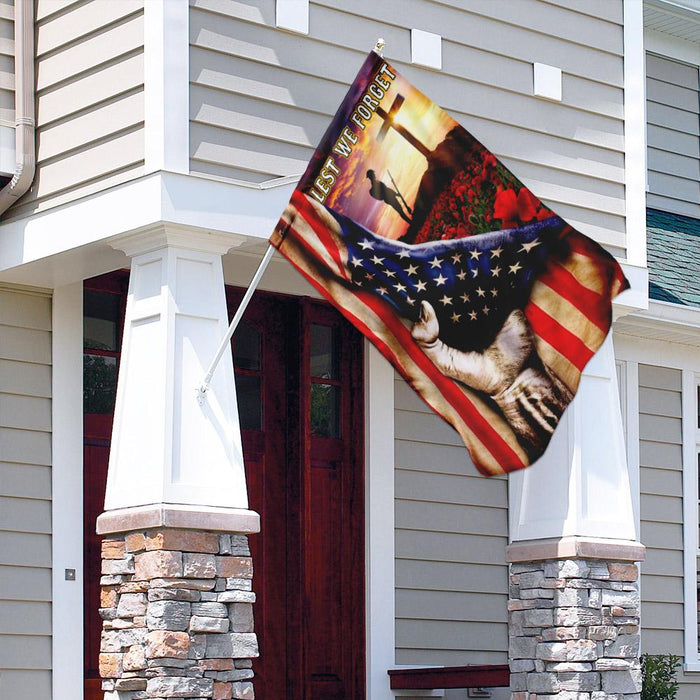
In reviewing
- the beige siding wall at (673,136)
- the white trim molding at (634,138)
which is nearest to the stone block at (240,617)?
the white trim molding at (634,138)

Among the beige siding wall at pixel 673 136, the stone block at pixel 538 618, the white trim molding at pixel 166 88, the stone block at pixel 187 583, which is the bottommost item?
the stone block at pixel 538 618

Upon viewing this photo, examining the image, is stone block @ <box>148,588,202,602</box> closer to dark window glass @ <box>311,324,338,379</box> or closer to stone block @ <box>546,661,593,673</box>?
stone block @ <box>546,661,593,673</box>

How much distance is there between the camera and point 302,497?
10.0 m

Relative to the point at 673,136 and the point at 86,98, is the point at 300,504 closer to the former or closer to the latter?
the point at 86,98

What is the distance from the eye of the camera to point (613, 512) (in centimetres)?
902

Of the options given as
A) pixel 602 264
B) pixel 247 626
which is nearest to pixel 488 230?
pixel 602 264

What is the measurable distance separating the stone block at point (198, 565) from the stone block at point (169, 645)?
0.31 metres

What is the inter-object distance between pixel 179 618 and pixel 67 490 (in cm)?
180

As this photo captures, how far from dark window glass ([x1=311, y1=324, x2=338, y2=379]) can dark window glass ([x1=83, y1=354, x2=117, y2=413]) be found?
1591mm

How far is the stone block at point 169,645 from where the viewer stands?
286 inches

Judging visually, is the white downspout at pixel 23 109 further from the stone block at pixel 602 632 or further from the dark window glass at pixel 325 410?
the stone block at pixel 602 632

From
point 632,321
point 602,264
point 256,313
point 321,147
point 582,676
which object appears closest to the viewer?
point 321,147

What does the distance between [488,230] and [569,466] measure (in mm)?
1930

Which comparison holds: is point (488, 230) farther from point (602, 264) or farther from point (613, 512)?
point (613, 512)
